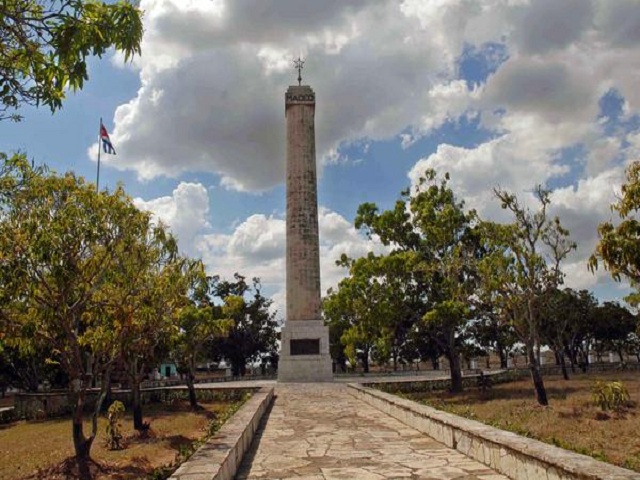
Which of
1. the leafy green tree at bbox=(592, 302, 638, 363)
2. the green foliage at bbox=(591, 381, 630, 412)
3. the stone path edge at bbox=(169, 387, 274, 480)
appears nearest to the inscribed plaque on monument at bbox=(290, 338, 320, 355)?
the green foliage at bbox=(591, 381, 630, 412)

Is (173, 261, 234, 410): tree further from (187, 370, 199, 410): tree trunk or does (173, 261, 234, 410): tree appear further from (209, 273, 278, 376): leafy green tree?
(209, 273, 278, 376): leafy green tree

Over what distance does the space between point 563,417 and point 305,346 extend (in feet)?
57.9

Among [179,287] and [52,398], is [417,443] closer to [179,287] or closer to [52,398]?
[179,287]

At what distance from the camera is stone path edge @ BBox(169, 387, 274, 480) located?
6.40 meters

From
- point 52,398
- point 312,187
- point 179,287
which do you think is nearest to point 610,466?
point 179,287

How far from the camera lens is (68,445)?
1680cm

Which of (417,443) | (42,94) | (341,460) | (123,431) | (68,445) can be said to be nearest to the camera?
(42,94)

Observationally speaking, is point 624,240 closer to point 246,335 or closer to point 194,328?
point 194,328

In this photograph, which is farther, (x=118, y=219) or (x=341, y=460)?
(x=118, y=219)

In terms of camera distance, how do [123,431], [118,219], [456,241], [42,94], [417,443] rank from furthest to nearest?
[456,241]
[123,431]
[118,219]
[417,443]
[42,94]

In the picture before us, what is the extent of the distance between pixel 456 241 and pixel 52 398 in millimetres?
20347

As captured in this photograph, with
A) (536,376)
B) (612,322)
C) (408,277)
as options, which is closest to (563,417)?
(536,376)

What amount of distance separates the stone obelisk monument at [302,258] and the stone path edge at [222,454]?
2012 centimetres

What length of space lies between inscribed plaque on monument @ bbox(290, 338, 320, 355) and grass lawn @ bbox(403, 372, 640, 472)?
8.56 meters
